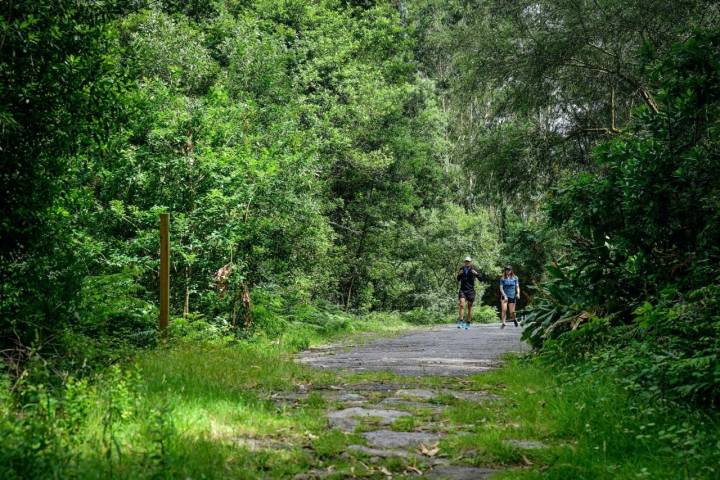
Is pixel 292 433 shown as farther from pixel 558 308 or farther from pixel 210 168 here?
pixel 210 168

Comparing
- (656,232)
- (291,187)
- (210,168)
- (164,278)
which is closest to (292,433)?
(164,278)

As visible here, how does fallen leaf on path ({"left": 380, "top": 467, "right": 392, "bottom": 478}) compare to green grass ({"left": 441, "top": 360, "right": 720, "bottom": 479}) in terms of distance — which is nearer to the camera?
green grass ({"left": 441, "top": 360, "right": 720, "bottom": 479})

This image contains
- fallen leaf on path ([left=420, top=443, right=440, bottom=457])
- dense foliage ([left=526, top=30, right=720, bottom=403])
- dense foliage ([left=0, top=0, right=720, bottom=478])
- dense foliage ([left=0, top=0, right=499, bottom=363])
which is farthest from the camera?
dense foliage ([left=0, top=0, right=499, bottom=363])

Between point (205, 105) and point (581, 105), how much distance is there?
30.3 feet

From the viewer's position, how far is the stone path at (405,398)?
14.9 feet

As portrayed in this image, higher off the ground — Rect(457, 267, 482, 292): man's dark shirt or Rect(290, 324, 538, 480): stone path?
Rect(457, 267, 482, 292): man's dark shirt

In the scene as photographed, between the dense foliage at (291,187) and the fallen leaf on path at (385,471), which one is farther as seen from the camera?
the dense foliage at (291,187)

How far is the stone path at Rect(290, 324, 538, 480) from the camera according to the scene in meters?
4.53

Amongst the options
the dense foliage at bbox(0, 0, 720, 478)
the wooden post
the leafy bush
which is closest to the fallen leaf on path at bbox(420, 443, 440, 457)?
the dense foliage at bbox(0, 0, 720, 478)

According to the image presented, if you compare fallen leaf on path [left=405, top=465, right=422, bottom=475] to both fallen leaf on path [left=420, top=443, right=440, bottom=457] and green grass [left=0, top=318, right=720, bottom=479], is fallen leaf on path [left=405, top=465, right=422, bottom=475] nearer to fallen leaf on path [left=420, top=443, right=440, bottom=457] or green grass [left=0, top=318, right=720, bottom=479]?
green grass [left=0, top=318, right=720, bottom=479]

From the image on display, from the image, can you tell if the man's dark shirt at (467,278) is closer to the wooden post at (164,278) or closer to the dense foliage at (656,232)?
the dense foliage at (656,232)

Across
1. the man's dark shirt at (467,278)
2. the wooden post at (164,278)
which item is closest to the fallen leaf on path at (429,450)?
the wooden post at (164,278)

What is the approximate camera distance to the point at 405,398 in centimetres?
684

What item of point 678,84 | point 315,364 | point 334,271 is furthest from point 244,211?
point 334,271
